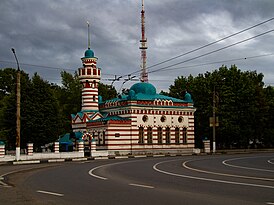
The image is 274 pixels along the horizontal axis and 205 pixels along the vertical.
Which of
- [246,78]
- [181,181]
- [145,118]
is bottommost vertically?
[181,181]

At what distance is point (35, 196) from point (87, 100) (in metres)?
42.9

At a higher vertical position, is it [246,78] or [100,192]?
[246,78]

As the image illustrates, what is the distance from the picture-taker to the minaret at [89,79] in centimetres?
5500

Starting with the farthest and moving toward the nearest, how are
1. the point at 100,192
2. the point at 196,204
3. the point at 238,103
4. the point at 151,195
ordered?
the point at 238,103 → the point at 100,192 → the point at 151,195 → the point at 196,204

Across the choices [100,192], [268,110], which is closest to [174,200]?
[100,192]

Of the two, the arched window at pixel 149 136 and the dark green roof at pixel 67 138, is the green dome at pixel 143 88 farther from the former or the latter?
the dark green roof at pixel 67 138

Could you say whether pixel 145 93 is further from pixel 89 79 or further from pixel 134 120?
pixel 89 79

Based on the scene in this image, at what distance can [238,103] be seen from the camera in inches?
2367

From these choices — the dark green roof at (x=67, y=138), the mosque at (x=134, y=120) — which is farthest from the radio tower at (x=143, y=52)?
the dark green roof at (x=67, y=138)

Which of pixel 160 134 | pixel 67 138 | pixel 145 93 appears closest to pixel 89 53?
pixel 145 93

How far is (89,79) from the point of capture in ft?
181

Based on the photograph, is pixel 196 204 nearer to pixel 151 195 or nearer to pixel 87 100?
pixel 151 195

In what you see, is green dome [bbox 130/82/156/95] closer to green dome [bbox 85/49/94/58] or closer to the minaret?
the minaret

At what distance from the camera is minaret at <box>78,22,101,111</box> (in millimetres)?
55000
